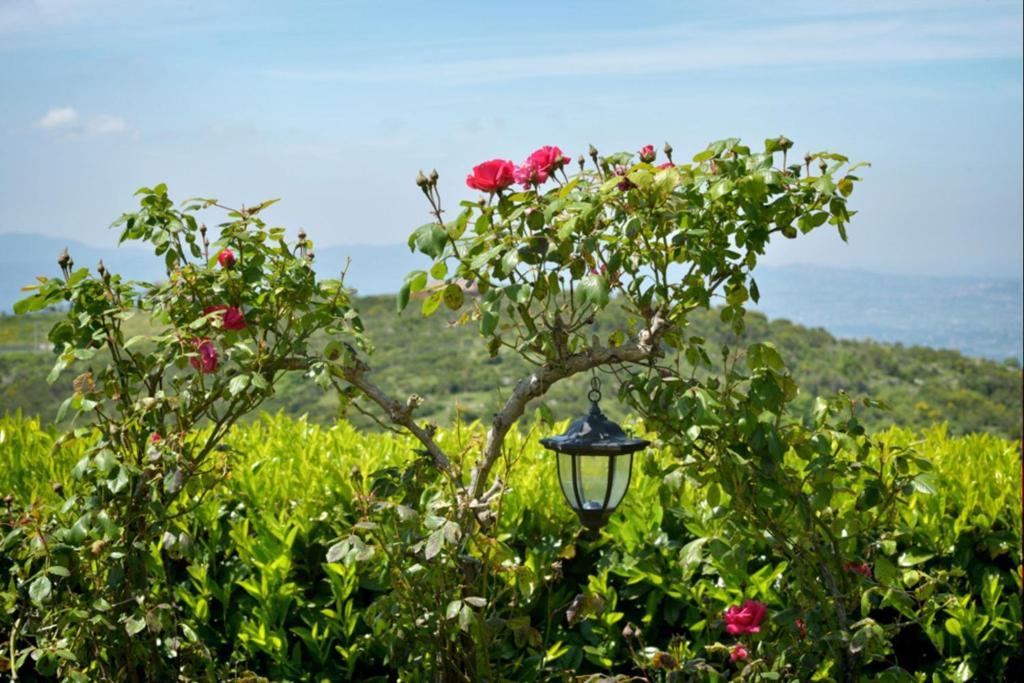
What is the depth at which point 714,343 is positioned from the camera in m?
12.2

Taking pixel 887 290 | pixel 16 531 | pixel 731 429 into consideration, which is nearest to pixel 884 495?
pixel 731 429

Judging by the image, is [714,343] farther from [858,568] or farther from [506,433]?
[506,433]

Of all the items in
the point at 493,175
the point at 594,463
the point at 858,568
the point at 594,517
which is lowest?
the point at 858,568

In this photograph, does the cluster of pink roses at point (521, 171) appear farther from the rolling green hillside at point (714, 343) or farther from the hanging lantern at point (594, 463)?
the rolling green hillside at point (714, 343)

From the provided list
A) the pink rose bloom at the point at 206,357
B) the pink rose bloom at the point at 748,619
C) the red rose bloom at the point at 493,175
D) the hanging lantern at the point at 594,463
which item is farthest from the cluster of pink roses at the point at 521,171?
the pink rose bloom at the point at 748,619

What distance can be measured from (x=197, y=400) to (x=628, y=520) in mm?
1134

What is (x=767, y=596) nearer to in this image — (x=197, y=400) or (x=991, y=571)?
(x=991, y=571)

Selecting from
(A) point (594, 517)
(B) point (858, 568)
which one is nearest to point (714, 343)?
(B) point (858, 568)

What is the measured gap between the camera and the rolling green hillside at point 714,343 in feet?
37.7

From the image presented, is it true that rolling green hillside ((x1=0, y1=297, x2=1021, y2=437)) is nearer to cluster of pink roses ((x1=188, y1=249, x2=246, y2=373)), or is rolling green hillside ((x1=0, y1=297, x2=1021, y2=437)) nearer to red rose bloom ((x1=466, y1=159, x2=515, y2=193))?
cluster of pink roses ((x1=188, y1=249, x2=246, y2=373))

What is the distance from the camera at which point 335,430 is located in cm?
325

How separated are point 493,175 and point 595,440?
0.61 meters

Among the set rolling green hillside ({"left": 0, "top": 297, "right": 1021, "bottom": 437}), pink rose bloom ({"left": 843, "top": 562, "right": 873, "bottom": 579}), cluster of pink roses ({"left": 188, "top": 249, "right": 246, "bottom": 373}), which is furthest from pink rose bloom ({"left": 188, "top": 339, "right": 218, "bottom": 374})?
rolling green hillside ({"left": 0, "top": 297, "right": 1021, "bottom": 437})

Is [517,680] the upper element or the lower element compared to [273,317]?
lower
